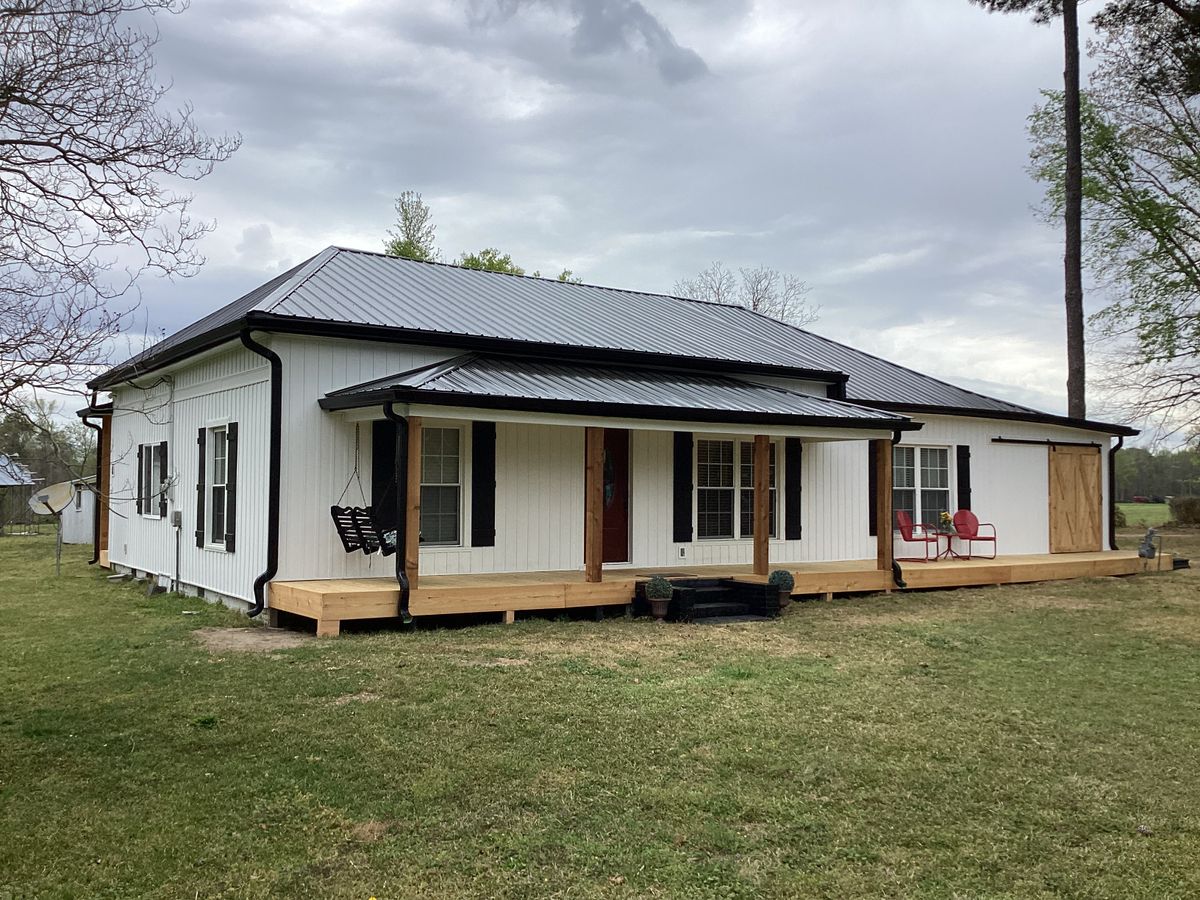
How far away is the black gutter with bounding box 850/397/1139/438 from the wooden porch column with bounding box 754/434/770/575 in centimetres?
347

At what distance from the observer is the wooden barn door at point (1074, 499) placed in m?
16.3

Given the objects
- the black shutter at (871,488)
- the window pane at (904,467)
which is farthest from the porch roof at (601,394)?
the window pane at (904,467)

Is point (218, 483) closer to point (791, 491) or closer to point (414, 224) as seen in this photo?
point (791, 491)

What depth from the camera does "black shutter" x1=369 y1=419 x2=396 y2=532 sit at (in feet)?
34.2

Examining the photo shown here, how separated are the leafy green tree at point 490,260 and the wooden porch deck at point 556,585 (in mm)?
25963

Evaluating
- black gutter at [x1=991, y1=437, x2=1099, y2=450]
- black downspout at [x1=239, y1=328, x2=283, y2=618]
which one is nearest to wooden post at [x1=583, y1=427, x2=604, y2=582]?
black downspout at [x1=239, y1=328, x2=283, y2=618]

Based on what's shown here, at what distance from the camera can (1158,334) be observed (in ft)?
78.6

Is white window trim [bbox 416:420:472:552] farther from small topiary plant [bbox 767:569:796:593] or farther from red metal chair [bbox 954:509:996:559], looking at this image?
red metal chair [bbox 954:509:996:559]

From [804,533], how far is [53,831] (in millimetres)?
10886

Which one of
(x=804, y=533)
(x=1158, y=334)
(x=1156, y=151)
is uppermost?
(x=1156, y=151)

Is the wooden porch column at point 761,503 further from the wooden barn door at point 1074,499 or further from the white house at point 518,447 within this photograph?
the wooden barn door at point 1074,499

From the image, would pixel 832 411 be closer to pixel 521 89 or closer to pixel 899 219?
pixel 521 89

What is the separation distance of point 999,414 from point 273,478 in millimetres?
11093

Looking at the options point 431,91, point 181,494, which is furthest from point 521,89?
point 181,494
